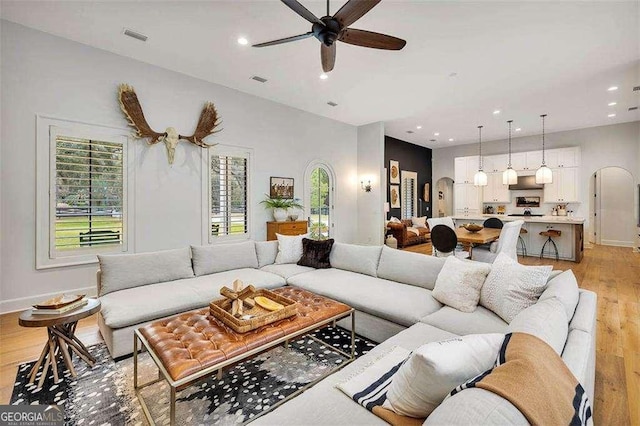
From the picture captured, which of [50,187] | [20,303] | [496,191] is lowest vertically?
[20,303]

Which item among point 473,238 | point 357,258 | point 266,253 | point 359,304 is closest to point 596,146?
point 473,238

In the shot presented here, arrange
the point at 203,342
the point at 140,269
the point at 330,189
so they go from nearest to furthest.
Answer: the point at 203,342 → the point at 140,269 → the point at 330,189

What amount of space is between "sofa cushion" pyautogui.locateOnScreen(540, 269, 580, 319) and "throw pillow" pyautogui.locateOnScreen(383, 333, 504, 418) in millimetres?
786

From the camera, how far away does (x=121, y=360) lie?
7.80ft

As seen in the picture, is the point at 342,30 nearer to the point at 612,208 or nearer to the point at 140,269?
the point at 140,269

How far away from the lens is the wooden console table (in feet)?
18.1

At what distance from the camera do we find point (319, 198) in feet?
22.3

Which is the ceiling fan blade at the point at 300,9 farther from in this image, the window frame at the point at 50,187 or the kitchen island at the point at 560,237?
the kitchen island at the point at 560,237

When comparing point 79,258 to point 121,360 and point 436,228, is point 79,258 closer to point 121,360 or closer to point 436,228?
point 121,360

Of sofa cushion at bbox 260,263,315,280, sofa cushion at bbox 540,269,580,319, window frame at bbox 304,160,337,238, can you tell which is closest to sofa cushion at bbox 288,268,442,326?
sofa cushion at bbox 260,263,315,280

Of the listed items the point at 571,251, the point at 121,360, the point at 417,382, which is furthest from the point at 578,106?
the point at 121,360

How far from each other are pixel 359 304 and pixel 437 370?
1.74 m

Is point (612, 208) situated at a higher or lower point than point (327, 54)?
lower

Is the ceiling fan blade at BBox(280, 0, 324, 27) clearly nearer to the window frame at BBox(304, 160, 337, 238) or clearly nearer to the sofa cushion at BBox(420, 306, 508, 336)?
the sofa cushion at BBox(420, 306, 508, 336)
